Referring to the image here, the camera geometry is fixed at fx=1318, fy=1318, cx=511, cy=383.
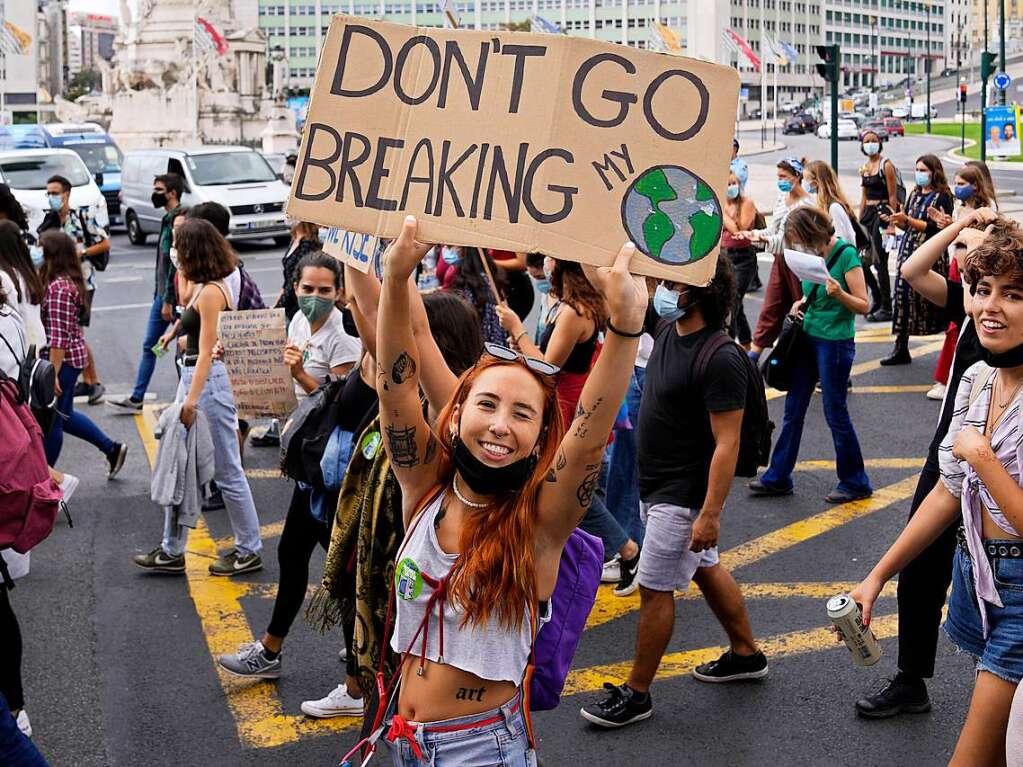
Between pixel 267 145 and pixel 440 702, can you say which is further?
pixel 267 145

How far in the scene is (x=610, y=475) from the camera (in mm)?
7250

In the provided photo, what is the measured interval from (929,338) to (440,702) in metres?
11.3

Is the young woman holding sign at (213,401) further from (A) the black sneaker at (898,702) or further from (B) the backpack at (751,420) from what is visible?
(A) the black sneaker at (898,702)

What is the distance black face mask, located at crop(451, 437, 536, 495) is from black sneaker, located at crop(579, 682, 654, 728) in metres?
2.20

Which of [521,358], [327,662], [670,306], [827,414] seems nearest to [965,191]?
[827,414]

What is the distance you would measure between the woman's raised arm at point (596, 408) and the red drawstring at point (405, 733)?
0.57 meters

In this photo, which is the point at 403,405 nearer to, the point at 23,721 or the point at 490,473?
the point at 490,473

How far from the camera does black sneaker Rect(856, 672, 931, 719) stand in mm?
5156

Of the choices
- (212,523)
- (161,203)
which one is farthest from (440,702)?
(161,203)

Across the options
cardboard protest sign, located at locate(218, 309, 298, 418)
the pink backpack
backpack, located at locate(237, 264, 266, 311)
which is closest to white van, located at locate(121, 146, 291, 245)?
backpack, located at locate(237, 264, 266, 311)

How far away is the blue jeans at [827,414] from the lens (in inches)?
317

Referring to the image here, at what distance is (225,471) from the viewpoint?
7.03 m

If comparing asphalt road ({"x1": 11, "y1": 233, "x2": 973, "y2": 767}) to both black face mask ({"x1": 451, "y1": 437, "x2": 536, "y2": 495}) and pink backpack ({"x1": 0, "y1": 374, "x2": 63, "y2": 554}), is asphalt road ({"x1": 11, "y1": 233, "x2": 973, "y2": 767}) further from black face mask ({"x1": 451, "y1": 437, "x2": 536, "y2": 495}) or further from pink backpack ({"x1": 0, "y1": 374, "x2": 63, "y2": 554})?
black face mask ({"x1": 451, "y1": 437, "x2": 536, "y2": 495})

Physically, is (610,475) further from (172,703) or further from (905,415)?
(905,415)
